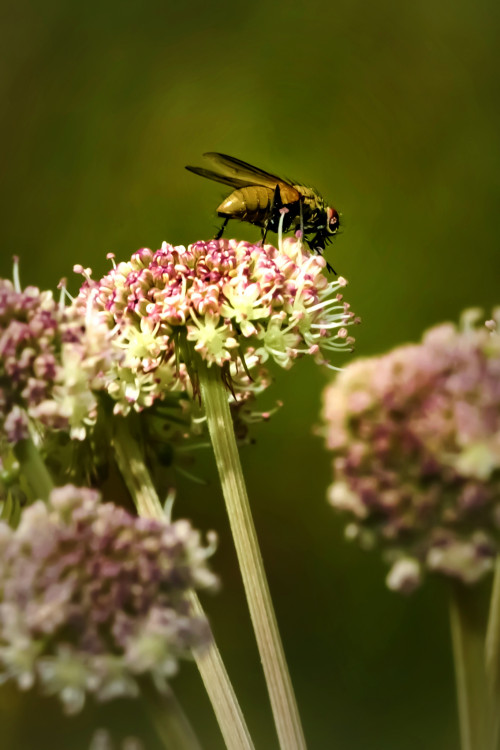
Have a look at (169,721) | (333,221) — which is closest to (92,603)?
(169,721)

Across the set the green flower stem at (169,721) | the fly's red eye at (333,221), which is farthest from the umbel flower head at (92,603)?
the fly's red eye at (333,221)

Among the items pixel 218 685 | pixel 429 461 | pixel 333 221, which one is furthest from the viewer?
pixel 333 221

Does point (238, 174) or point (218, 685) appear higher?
point (238, 174)

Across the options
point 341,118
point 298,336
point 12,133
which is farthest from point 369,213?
point 12,133

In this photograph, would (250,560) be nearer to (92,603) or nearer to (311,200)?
(92,603)

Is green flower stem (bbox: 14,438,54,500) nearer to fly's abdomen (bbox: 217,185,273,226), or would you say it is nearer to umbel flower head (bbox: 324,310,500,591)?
umbel flower head (bbox: 324,310,500,591)

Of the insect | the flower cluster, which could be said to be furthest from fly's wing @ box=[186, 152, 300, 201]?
the flower cluster
